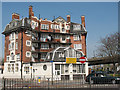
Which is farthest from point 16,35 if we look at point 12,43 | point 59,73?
point 59,73

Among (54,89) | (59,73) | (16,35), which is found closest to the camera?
(54,89)

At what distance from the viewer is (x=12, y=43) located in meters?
48.0

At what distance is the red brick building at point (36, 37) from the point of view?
46.2 m

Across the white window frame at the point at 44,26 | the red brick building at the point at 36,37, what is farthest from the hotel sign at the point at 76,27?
the white window frame at the point at 44,26

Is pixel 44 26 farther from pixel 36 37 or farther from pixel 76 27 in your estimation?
pixel 76 27

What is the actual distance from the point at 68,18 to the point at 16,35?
19.9 meters

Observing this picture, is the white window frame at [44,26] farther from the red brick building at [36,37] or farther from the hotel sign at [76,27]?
the hotel sign at [76,27]

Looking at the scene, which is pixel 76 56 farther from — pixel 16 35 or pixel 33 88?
pixel 33 88

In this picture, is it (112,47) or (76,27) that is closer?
(112,47)

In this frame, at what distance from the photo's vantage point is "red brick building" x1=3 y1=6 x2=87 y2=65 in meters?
46.2

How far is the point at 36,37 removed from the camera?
5022cm

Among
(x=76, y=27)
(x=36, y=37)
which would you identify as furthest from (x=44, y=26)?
(x=76, y=27)

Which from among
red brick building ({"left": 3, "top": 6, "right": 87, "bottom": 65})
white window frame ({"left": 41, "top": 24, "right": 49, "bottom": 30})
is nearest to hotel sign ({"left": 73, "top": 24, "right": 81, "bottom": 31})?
red brick building ({"left": 3, "top": 6, "right": 87, "bottom": 65})

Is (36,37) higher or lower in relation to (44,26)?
lower
